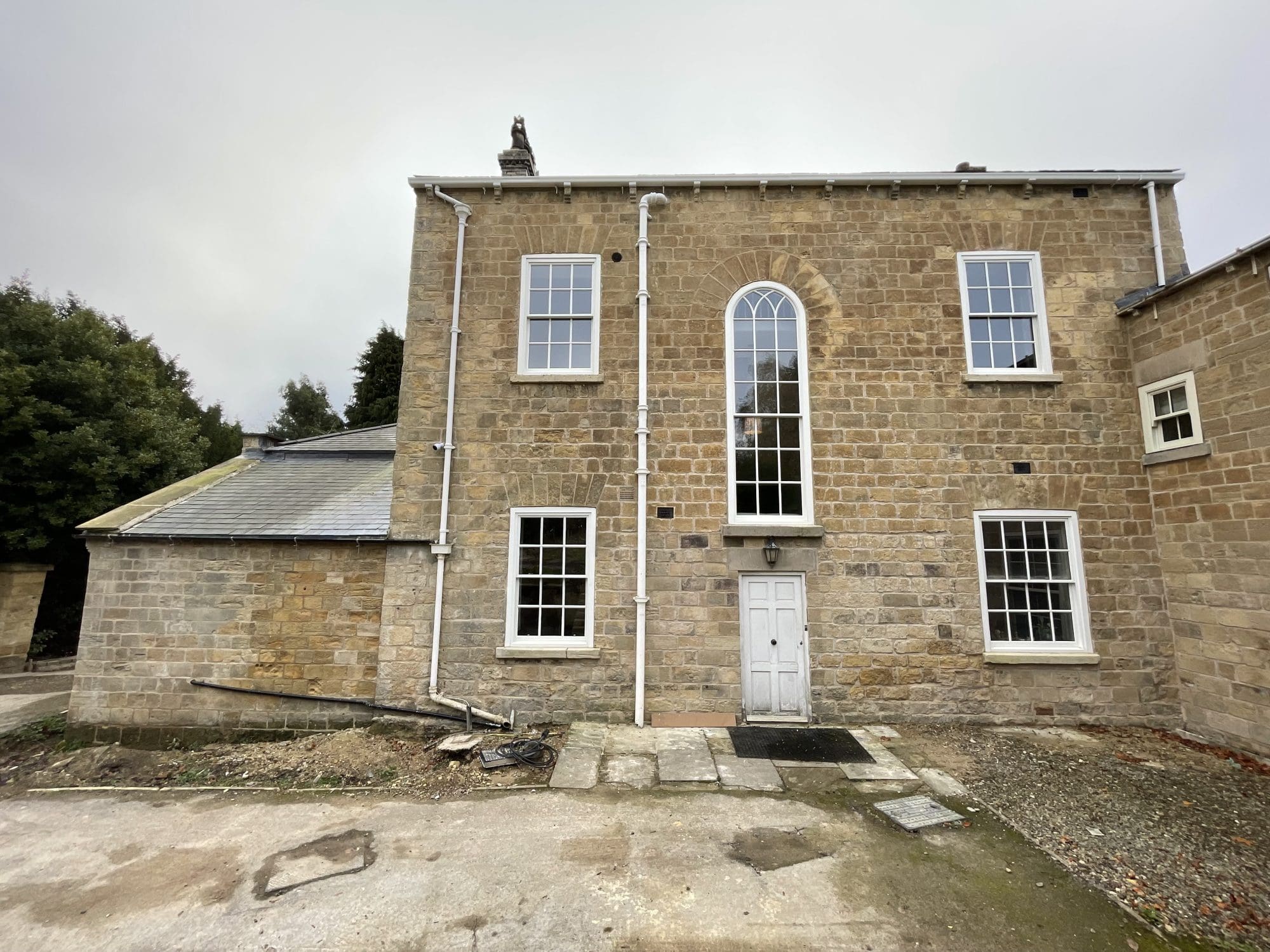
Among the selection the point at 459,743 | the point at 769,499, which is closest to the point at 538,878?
the point at 459,743

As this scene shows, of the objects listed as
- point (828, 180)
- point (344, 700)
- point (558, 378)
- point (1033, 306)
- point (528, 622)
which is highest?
point (828, 180)

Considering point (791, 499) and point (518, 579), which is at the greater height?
point (791, 499)

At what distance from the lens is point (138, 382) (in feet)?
51.0

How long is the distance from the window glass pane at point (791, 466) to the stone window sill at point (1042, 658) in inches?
136

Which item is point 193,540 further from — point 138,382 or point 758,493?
point 138,382

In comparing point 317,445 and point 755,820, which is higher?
point 317,445

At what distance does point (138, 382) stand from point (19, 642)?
7.41 metres

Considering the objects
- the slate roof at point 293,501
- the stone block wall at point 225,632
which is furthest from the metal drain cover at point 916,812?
the slate roof at point 293,501

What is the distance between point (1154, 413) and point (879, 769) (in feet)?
21.1

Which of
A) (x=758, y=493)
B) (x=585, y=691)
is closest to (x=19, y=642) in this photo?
(x=585, y=691)

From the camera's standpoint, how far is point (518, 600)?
294 inches

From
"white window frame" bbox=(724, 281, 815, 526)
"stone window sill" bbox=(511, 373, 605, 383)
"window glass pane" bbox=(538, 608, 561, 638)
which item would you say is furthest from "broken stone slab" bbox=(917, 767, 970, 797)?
"stone window sill" bbox=(511, 373, 605, 383)

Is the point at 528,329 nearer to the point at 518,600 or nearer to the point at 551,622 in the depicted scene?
the point at 518,600

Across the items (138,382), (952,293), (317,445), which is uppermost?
(138,382)
